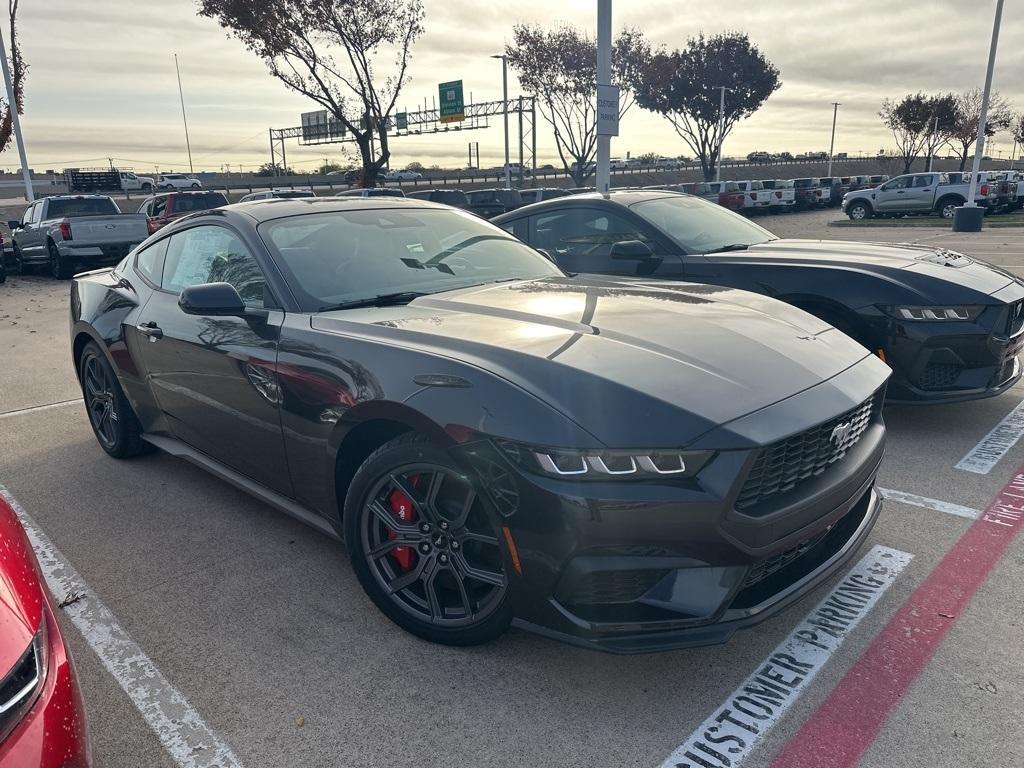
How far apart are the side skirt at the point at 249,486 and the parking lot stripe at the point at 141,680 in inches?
28.9

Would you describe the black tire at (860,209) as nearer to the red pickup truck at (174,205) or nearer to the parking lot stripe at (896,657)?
the red pickup truck at (174,205)

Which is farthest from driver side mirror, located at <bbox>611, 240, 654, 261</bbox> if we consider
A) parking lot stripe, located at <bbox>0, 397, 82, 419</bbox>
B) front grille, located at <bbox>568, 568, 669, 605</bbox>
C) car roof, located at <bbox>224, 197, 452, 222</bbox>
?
parking lot stripe, located at <bbox>0, 397, 82, 419</bbox>

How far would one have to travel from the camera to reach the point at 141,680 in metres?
2.58

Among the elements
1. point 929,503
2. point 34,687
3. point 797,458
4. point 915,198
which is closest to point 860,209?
point 915,198

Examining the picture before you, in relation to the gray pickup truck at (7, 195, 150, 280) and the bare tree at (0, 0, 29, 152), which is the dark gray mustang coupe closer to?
the gray pickup truck at (7, 195, 150, 280)

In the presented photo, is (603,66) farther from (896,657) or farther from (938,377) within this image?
(896,657)

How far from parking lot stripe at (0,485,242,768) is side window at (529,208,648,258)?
409cm

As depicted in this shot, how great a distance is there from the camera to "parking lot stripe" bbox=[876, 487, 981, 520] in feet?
11.8

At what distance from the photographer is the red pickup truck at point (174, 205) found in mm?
17656

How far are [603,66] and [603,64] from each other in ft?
0.16

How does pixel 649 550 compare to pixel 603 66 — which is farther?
pixel 603 66

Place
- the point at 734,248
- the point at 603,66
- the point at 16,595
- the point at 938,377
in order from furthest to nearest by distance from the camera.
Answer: the point at 603,66
the point at 734,248
the point at 938,377
the point at 16,595

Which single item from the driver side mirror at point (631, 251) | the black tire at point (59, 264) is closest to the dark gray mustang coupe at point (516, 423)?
the driver side mirror at point (631, 251)

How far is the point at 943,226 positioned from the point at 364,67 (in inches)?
835
